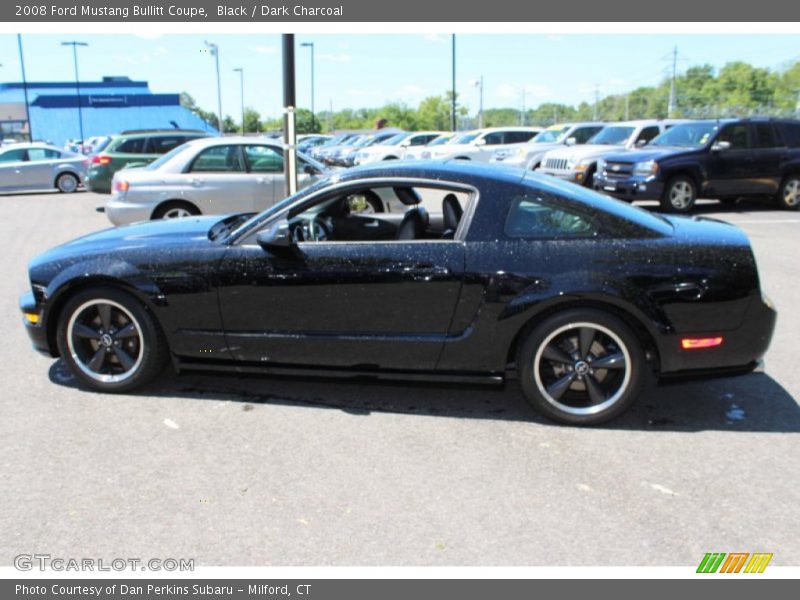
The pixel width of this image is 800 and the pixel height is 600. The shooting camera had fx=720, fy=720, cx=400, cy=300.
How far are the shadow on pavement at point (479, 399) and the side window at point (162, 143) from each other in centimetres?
1223

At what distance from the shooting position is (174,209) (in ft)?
34.0

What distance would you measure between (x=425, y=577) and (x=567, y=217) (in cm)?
231

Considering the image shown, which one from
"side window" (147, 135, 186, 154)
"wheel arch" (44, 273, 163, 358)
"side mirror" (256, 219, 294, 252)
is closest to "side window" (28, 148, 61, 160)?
"side window" (147, 135, 186, 154)

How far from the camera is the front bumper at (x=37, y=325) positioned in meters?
4.71

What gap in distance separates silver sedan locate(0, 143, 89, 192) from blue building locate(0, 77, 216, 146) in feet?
200

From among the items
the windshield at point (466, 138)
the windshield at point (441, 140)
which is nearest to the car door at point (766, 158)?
the windshield at point (466, 138)

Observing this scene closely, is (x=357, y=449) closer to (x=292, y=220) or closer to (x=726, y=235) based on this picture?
(x=292, y=220)

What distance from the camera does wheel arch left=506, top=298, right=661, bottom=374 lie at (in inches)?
163

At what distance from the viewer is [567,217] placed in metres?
4.29

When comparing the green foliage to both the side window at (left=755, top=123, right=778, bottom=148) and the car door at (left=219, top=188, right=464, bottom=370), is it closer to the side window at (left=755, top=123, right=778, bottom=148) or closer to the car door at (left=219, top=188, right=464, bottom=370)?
the side window at (left=755, top=123, right=778, bottom=148)

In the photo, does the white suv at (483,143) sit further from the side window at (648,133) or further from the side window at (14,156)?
the side window at (14,156)

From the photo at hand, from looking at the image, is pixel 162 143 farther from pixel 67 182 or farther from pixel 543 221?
pixel 543 221

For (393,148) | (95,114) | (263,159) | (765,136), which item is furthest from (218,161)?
(95,114)
